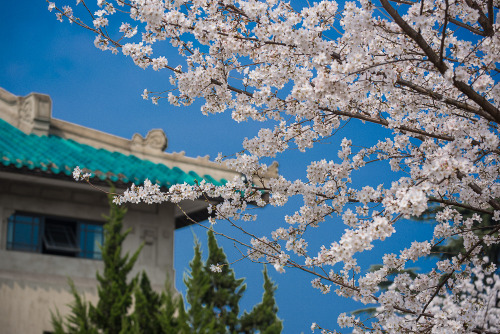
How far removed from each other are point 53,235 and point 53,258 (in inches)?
19.6

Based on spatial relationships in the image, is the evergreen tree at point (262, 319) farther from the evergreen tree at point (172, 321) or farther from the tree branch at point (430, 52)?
the tree branch at point (430, 52)

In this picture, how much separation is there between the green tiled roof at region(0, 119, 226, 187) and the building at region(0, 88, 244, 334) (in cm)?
2

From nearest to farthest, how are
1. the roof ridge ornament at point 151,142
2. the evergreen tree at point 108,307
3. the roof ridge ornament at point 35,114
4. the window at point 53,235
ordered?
the evergreen tree at point 108,307, the window at point 53,235, the roof ridge ornament at point 35,114, the roof ridge ornament at point 151,142

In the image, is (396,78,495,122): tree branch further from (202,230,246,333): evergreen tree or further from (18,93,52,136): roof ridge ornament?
(18,93,52,136): roof ridge ornament

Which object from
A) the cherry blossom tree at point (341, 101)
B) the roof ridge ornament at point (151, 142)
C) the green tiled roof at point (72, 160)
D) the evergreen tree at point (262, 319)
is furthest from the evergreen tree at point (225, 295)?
the cherry blossom tree at point (341, 101)

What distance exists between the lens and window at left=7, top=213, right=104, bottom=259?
1191 centimetres

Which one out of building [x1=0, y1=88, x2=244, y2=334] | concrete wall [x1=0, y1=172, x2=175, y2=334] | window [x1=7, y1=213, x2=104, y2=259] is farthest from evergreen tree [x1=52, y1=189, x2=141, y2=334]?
building [x1=0, y1=88, x2=244, y2=334]

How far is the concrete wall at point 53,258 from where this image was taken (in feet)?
37.4

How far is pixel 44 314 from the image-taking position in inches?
455

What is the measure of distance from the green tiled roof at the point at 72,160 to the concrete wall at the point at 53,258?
1.44 feet

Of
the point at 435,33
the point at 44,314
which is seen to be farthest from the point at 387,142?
the point at 44,314

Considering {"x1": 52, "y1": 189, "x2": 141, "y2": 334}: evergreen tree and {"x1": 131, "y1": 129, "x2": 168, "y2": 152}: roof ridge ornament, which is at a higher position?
{"x1": 131, "y1": 129, "x2": 168, "y2": 152}: roof ridge ornament

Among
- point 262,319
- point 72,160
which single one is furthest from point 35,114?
point 262,319

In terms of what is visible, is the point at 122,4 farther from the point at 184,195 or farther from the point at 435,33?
the point at 435,33
